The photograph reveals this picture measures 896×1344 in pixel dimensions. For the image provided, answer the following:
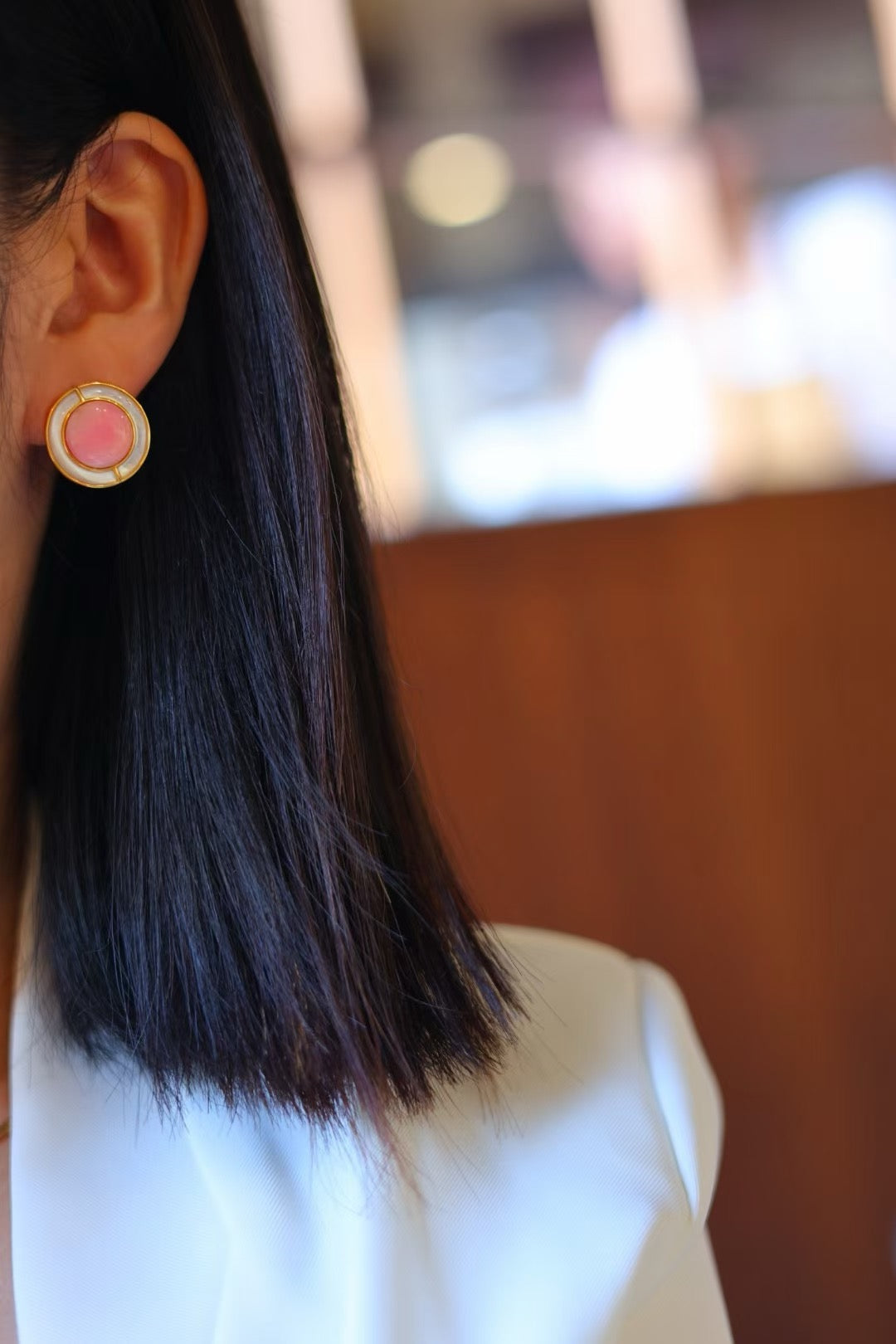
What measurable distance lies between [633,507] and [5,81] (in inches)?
43.3

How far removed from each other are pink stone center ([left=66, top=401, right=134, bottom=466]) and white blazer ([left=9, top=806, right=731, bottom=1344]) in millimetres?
266

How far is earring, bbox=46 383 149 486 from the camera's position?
0.62m

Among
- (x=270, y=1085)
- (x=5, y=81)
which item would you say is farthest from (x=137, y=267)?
(x=270, y=1085)

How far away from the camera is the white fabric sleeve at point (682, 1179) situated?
688mm

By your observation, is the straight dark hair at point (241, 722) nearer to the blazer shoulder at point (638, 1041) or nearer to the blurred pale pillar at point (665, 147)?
the blazer shoulder at point (638, 1041)

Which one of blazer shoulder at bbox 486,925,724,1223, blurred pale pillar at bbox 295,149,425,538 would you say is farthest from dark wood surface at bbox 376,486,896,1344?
blazer shoulder at bbox 486,925,724,1223

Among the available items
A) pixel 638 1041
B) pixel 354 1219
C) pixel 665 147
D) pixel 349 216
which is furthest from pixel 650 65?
pixel 354 1219

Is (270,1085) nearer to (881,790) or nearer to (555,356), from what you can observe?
(881,790)

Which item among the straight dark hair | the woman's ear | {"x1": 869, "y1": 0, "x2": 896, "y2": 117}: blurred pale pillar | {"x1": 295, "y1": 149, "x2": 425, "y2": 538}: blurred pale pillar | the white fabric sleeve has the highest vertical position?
{"x1": 869, "y1": 0, "x2": 896, "y2": 117}: blurred pale pillar

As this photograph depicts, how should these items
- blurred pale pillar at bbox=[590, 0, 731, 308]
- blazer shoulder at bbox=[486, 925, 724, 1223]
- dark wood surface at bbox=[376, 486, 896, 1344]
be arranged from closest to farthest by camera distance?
blazer shoulder at bbox=[486, 925, 724, 1223] → dark wood surface at bbox=[376, 486, 896, 1344] → blurred pale pillar at bbox=[590, 0, 731, 308]

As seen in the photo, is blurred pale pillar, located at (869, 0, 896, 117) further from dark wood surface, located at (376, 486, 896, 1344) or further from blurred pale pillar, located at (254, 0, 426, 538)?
blurred pale pillar, located at (254, 0, 426, 538)

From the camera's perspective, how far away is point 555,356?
1.67m

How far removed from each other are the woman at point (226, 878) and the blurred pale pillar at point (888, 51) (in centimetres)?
127

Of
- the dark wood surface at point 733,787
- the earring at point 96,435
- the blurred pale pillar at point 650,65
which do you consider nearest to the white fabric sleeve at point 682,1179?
the earring at point 96,435
